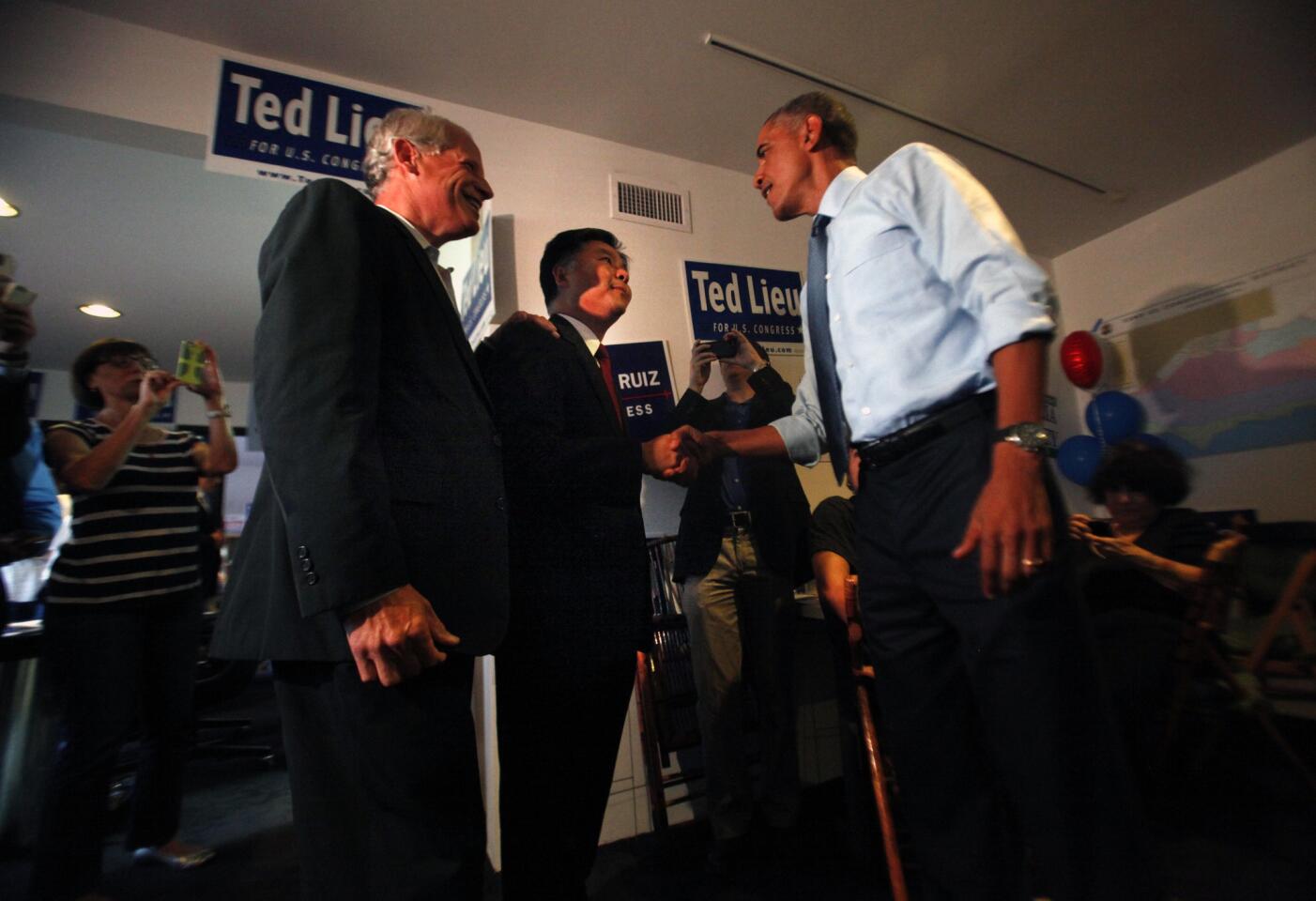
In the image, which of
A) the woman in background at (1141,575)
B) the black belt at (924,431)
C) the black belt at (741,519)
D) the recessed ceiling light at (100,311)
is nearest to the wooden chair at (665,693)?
the black belt at (741,519)

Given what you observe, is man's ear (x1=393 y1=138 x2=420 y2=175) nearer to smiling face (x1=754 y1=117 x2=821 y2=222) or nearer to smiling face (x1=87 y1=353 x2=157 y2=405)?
smiling face (x1=754 y1=117 x2=821 y2=222)

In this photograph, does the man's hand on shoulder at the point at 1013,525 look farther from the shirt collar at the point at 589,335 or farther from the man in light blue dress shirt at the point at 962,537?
the shirt collar at the point at 589,335

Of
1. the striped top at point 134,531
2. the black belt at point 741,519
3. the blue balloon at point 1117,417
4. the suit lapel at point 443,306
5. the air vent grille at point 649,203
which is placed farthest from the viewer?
the blue balloon at point 1117,417

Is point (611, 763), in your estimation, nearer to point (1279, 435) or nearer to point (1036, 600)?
point (1036, 600)

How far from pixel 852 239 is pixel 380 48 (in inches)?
86.0

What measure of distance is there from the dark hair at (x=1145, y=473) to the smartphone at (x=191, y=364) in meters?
3.61

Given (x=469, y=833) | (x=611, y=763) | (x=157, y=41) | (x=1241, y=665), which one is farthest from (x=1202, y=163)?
(x=157, y=41)

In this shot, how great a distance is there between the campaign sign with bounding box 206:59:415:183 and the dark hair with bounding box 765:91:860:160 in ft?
5.67

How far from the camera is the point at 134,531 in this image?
6.18 feet

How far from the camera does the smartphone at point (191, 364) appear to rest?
2264 mm

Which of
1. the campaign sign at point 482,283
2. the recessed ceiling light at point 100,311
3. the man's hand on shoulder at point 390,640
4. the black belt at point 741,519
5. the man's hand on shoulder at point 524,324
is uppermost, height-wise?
the recessed ceiling light at point 100,311

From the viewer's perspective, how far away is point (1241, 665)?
2.18m

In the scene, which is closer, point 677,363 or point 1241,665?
point 1241,665

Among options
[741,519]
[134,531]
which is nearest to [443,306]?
[741,519]
